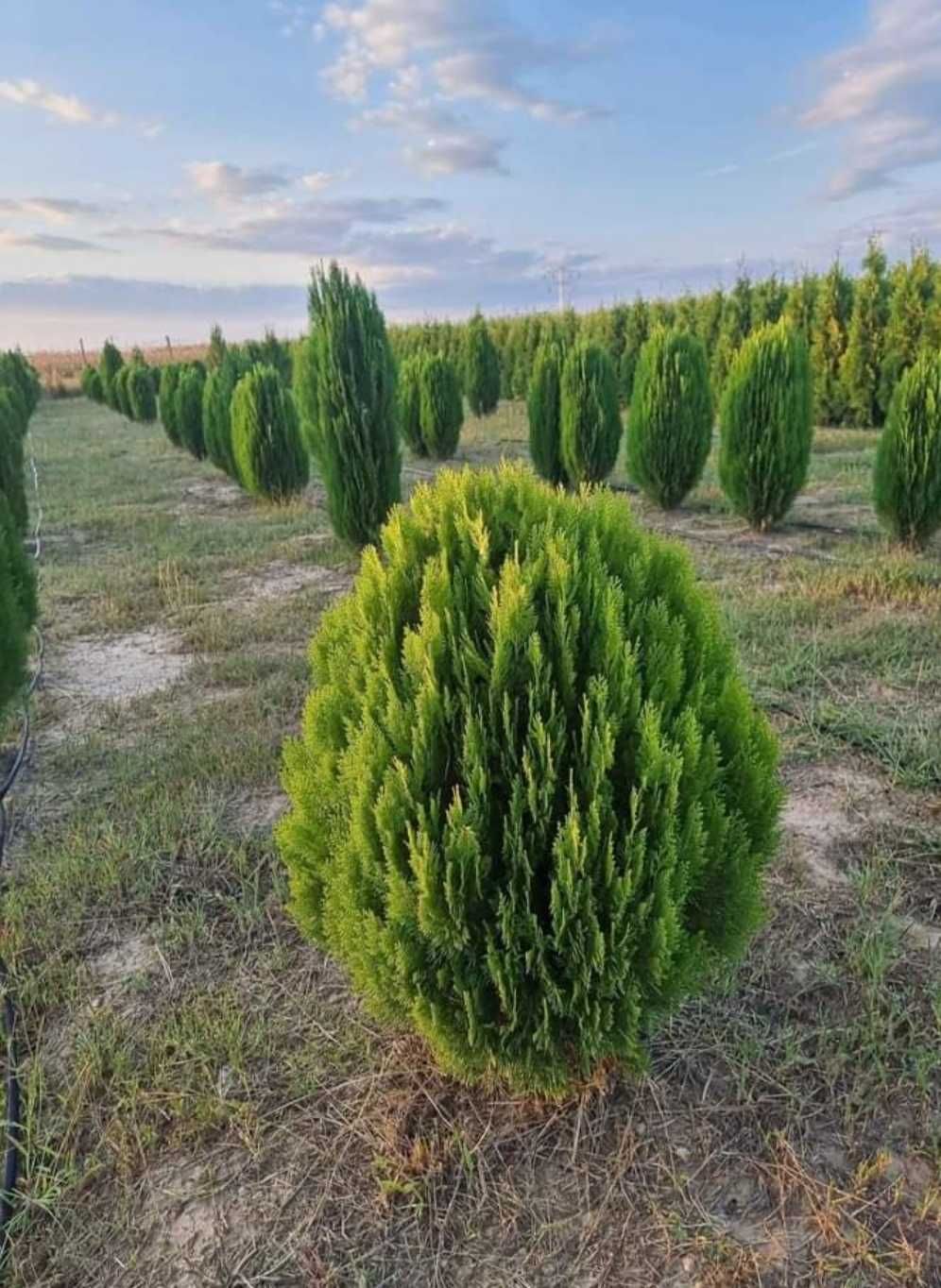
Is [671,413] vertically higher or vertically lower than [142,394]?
lower

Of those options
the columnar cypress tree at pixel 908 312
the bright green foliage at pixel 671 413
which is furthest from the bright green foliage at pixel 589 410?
the columnar cypress tree at pixel 908 312

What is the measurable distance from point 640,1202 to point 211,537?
7908mm

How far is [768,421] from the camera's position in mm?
7109

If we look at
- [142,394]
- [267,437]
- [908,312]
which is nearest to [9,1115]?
[267,437]

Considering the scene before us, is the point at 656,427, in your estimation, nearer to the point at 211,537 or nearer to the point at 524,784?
the point at 211,537

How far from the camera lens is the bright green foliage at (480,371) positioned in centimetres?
1888

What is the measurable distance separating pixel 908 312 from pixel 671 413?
8513 millimetres

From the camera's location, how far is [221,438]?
12.7 metres

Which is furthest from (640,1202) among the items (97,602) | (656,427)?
(656,427)

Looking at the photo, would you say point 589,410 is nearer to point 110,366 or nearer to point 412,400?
point 412,400

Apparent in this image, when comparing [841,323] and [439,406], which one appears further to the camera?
[841,323]

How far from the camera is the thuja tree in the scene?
4.85 ft

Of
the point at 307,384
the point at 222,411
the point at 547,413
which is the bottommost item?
the point at 547,413

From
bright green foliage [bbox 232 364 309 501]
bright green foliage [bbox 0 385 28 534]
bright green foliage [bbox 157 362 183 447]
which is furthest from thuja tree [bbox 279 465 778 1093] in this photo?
bright green foliage [bbox 157 362 183 447]
